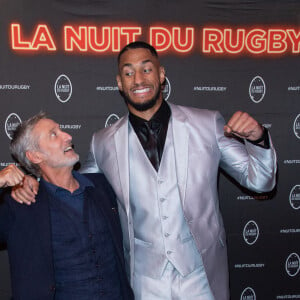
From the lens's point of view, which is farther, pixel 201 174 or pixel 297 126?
pixel 297 126

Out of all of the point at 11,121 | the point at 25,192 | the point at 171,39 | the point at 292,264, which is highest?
the point at 171,39

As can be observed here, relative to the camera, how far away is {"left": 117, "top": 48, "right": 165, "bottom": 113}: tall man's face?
196 cm

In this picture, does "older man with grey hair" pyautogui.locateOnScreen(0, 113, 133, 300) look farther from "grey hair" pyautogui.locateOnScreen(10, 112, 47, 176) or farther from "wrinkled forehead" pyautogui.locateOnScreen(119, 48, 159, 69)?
"wrinkled forehead" pyautogui.locateOnScreen(119, 48, 159, 69)

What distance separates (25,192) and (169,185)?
2.33 feet

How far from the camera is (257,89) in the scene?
2879mm

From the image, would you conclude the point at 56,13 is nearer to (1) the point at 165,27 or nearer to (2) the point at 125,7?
(2) the point at 125,7

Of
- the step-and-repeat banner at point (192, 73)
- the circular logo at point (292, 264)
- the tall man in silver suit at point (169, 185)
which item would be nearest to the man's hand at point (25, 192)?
the tall man in silver suit at point (169, 185)

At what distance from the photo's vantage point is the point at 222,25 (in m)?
2.79

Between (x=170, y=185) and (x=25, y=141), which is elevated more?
(x=25, y=141)

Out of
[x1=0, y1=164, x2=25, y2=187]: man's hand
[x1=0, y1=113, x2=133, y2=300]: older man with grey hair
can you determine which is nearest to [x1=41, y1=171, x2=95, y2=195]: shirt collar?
[x1=0, y1=113, x2=133, y2=300]: older man with grey hair

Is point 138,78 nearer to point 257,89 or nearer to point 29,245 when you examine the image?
point 29,245

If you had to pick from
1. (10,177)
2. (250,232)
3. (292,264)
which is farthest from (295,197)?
(10,177)

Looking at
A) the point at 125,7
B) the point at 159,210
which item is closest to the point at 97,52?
the point at 125,7

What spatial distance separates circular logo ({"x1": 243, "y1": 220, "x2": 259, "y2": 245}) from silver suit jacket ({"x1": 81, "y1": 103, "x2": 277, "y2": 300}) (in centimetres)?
103
